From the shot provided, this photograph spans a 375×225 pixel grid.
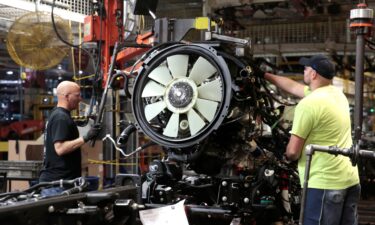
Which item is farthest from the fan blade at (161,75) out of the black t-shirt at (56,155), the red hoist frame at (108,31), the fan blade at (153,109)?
the red hoist frame at (108,31)

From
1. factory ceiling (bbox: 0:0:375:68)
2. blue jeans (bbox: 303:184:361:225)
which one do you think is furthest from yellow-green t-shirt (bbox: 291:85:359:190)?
factory ceiling (bbox: 0:0:375:68)

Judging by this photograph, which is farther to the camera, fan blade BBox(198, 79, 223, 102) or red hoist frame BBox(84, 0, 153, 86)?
red hoist frame BBox(84, 0, 153, 86)

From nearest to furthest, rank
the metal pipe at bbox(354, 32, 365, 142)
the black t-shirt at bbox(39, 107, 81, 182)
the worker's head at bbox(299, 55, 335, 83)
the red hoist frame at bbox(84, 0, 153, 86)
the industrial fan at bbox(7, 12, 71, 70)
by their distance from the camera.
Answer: the worker's head at bbox(299, 55, 335, 83) < the metal pipe at bbox(354, 32, 365, 142) < the black t-shirt at bbox(39, 107, 81, 182) < the red hoist frame at bbox(84, 0, 153, 86) < the industrial fan at bbox(7, 12, 71, 70)

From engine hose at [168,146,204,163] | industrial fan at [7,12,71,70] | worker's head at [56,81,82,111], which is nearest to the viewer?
engine hose at [168,146,204,163]

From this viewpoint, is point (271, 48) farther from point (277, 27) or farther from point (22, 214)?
point (22, 214)

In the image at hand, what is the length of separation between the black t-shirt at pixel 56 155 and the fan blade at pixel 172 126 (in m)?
0.82

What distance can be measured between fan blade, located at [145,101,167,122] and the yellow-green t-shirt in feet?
3.60

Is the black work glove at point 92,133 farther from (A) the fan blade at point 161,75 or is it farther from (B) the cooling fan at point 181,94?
(A) the fan blade at point 161,75

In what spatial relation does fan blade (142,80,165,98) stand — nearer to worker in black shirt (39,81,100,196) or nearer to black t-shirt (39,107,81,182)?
worker in black shirt (39,81,100,196)

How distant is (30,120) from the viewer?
12.5 m

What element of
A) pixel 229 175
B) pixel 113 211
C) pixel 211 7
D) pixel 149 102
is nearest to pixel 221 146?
pixel 229 175

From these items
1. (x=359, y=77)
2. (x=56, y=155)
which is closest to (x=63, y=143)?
(x=56, y=155)

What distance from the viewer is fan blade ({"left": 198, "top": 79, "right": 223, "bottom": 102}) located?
416 centimetres

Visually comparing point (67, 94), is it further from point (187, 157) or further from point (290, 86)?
point (290, 86)
